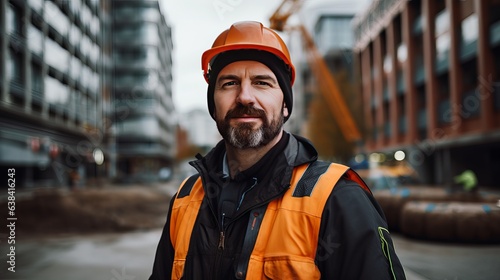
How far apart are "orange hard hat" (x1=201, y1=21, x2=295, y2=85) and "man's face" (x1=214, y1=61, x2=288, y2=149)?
0.08 m

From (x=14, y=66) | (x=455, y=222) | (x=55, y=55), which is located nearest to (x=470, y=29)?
(x=455, y=222)

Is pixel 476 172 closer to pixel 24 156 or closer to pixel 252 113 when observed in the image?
pixel 24 156

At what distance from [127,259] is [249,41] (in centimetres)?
643

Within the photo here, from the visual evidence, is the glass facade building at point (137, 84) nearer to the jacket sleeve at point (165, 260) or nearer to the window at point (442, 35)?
the window at point (442, 35)

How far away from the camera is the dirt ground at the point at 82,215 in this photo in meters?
11.6

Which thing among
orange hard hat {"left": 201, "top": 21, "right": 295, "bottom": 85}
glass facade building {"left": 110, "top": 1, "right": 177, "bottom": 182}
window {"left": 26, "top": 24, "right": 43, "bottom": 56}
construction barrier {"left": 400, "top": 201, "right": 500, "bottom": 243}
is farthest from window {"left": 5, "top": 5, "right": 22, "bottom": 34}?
glass facade building {"left": 110, "top": 1, "right": 177, "bottom": 182}

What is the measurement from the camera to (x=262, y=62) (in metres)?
2.03

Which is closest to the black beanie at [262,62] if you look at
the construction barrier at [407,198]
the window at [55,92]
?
the construction barrier at [407,198]

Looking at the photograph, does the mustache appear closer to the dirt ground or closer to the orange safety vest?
the orange safety vest

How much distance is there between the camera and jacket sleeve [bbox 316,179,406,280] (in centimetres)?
157

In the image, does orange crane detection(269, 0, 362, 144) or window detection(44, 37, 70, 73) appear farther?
orange crane detection(269, 0, 362, 144)

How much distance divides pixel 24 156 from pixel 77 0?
15000 mm

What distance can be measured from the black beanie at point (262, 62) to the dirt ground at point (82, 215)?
9.32m

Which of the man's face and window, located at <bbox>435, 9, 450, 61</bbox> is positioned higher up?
window, located at <bbox>435, 9, 450, 61</bbox>
